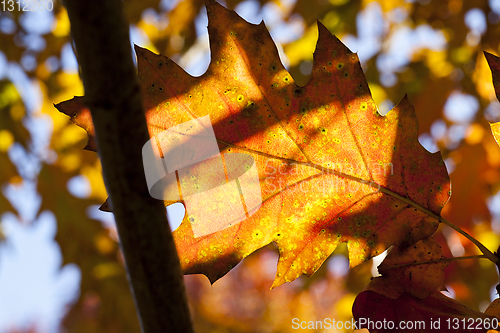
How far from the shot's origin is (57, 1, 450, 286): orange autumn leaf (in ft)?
1.45

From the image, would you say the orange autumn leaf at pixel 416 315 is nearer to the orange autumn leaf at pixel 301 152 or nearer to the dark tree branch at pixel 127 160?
the orange autumn leaf at pixel 301 152

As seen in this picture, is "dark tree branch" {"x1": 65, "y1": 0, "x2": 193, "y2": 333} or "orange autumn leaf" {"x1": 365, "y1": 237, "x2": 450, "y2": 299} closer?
"dark tree branch" {"x1": 65, "y1": 0, "x2": 193, "y2": 333}

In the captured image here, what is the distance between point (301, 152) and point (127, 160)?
232 mm

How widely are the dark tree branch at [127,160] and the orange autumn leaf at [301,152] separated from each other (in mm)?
66

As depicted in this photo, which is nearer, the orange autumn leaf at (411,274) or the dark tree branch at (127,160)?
the dark tree branch at (127,160)

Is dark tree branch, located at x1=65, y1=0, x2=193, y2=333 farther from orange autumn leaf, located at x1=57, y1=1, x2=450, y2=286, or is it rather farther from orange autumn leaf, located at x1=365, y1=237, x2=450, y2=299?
orange autumn leaf, located at x1=365, y1=237, x2=450, y2=299

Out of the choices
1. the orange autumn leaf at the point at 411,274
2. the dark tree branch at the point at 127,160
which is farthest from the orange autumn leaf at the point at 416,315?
the dark tree branch at the point at 127,160

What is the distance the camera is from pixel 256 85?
17.7 inches

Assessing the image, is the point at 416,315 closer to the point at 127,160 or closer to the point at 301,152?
the point at 301,152

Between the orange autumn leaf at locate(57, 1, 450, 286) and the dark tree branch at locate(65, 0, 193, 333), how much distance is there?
0.07 metres

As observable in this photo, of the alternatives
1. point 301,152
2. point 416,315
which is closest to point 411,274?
point 416,315

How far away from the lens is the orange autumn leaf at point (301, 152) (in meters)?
0.44

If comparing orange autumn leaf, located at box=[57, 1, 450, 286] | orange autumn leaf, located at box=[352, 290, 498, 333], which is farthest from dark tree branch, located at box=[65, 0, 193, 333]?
orange autumn leaf, located at box=[352, 290, 498, 333]

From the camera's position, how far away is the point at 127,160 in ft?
A: 1.13
